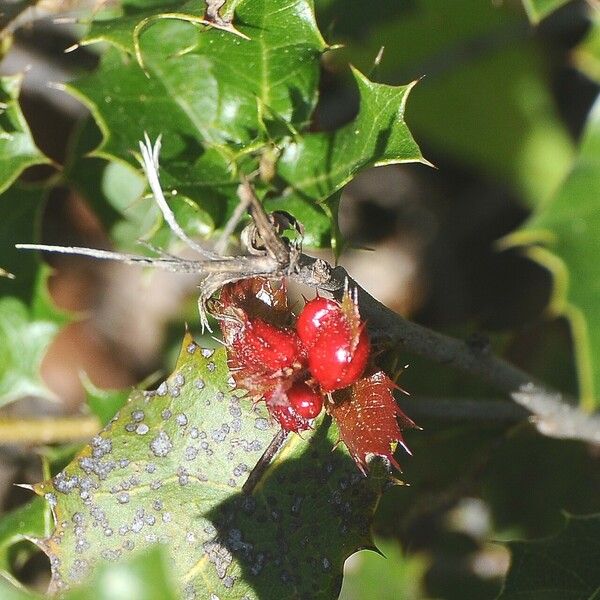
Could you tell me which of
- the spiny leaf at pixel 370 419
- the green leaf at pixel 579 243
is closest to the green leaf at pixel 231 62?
the spiny leaf at pixel 370 419

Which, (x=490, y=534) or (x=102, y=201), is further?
(x=490, y=534)

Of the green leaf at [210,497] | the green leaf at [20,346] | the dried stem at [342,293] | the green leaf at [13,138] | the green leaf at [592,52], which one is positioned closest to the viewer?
the dried stem at [342,293]

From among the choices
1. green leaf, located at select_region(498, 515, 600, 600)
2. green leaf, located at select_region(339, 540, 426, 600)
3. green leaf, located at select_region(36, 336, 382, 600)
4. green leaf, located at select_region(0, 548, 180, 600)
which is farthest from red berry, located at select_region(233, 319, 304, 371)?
green leaf, located at select_region(339, 540, 426, 600)

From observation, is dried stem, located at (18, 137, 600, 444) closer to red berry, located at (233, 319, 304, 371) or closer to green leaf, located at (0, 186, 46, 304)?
red berry, located at (233, 319, 304, 371)

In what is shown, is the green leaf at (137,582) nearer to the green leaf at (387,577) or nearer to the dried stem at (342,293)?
the dried stem at (342,293)

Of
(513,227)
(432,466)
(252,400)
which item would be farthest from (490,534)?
(252,400)

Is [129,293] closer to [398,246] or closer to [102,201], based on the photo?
[398,246]

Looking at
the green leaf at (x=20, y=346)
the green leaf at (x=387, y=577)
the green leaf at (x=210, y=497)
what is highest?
the green leaf at (x=210, y=497)
